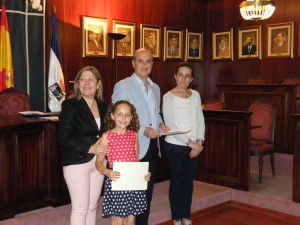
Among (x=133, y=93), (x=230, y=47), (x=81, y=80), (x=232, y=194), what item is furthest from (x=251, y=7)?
(x=81, y=80)

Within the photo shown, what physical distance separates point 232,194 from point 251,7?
3.39m

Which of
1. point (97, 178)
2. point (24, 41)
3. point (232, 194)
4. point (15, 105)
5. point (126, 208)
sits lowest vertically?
point (232, 194)

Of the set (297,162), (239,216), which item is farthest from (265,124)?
(239,216)

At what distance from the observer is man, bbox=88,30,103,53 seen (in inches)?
278

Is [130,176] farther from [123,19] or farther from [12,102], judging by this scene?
[123,19]

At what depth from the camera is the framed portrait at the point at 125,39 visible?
7488 millimetres

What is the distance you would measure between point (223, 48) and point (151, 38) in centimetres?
177

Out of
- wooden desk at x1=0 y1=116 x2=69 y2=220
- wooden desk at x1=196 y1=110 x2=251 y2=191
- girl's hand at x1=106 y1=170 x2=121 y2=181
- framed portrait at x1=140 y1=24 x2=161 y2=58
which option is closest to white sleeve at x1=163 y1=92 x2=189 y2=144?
girl's hand at x1=106 y1=170 x2=121 y2=181

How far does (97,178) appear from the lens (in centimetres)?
269

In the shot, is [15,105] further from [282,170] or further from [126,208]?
[282,170]

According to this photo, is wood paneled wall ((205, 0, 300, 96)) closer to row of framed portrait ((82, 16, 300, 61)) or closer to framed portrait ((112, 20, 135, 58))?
row of framed portrait ((82, 16, 300, 61))

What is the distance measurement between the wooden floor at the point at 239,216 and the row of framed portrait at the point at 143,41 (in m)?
3.73

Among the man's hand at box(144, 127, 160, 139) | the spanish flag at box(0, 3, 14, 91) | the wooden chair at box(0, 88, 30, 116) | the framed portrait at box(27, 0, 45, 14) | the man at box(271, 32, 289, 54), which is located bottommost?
the man's hand at box(144, 127, 160, 139)

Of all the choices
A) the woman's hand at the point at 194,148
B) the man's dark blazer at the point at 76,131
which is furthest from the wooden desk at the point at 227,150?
the man's dark blazer at the point at 76,131
